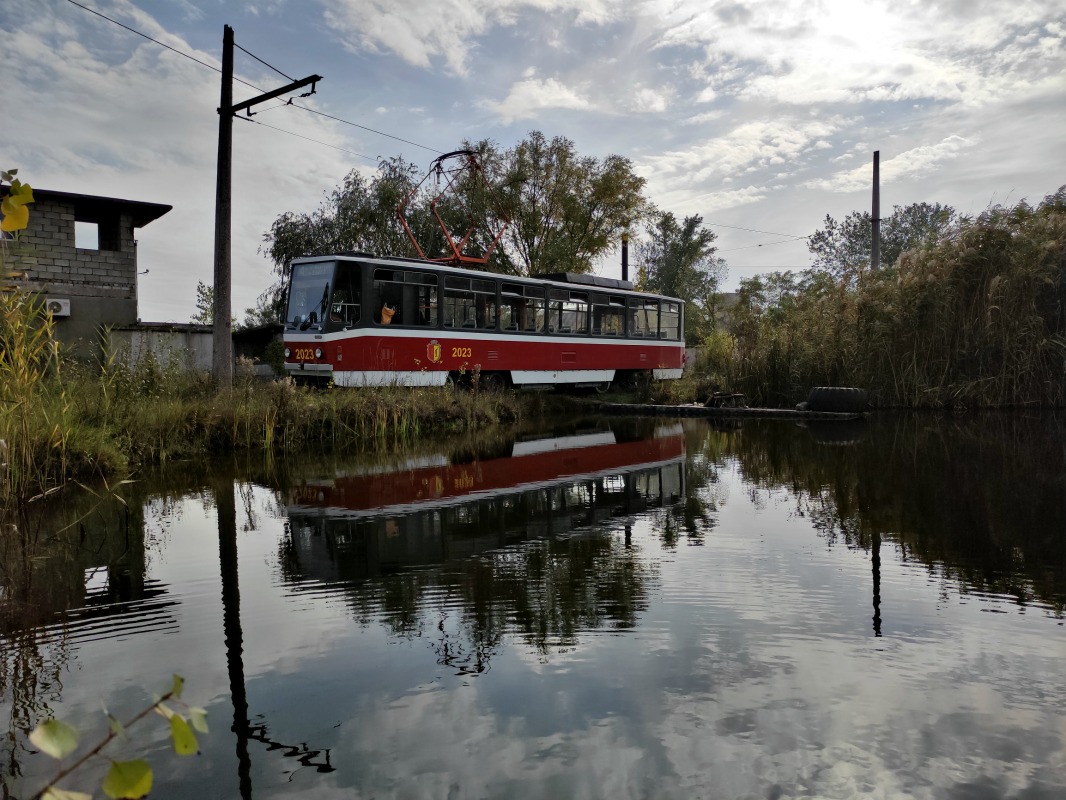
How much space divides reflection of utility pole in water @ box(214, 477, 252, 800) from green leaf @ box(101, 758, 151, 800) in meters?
1.55

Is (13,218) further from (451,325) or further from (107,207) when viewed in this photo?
(107,207)

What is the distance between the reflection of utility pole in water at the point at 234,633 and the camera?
7.72 feet

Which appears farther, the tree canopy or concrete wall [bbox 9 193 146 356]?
the tree canopy

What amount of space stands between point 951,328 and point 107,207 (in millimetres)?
19716

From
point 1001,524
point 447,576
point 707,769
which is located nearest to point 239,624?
point 447,576

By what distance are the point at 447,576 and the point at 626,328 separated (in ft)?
57.9

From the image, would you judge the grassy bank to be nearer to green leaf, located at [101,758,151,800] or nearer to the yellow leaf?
the yellow leaf

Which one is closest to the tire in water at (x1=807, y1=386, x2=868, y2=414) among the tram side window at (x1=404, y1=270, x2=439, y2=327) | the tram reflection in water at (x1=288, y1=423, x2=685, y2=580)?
the tram reflection in water at (x1=288, y1=423, x2=685, y2=580)

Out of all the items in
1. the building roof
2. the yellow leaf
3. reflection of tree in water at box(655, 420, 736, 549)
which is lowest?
reflection of tree in water at box(655, 420, 736, 549)

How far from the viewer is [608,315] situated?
68.3ft

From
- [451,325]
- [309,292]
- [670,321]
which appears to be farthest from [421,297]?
[670,321]

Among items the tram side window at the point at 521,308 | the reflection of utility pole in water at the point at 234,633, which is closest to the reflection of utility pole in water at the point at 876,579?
the reflection of utility pole in water at the point at 234,633

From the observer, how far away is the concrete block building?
1747cm

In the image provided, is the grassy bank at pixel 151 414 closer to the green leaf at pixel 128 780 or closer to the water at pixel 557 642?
the water at pixel 557 642
